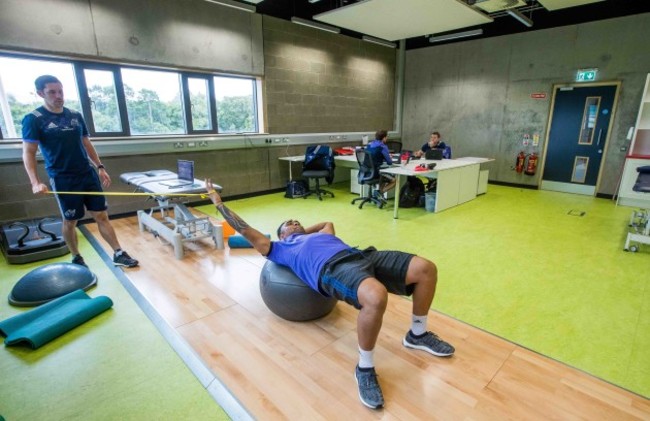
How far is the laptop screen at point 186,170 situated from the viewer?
11.3 ft

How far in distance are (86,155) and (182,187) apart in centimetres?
81

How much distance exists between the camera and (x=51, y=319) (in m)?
2.15

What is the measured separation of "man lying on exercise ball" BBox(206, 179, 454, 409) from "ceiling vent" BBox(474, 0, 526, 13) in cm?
489

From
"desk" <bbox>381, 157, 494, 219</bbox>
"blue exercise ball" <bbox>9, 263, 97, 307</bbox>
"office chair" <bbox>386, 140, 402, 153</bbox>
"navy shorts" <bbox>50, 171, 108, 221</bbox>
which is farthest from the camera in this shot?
"office chair" <bbox>386, 140, 402, 153</bbox>

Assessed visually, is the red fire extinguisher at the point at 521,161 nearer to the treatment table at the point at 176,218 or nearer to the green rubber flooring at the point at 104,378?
the treatment table at the point at 176,218

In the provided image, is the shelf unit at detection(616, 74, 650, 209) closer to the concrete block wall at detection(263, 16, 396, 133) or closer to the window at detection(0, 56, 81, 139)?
the concrete block wall at detection(263, 16, 396, 133)

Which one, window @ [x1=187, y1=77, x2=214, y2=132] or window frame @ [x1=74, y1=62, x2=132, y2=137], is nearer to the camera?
window frame @ [x1=74, y1=62, x2=132, y2=137]

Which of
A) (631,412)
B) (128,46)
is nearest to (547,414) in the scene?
(631,412)

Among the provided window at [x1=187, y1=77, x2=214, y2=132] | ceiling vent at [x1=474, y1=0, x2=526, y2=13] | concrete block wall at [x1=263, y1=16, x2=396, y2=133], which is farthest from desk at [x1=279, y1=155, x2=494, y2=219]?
ceiling vent at [x1=474, y1=0, x2=526, y2=13]

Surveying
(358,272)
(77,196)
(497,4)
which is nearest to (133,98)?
(77,196)

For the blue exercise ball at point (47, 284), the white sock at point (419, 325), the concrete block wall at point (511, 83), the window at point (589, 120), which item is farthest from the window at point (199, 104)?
the window at point (589, 120)

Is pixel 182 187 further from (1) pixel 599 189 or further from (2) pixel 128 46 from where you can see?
→ (1) pixel 599 189

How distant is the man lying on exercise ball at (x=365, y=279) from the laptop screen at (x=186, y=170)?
5.12 feet

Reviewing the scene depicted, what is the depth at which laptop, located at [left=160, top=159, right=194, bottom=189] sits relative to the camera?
3.40 meters
